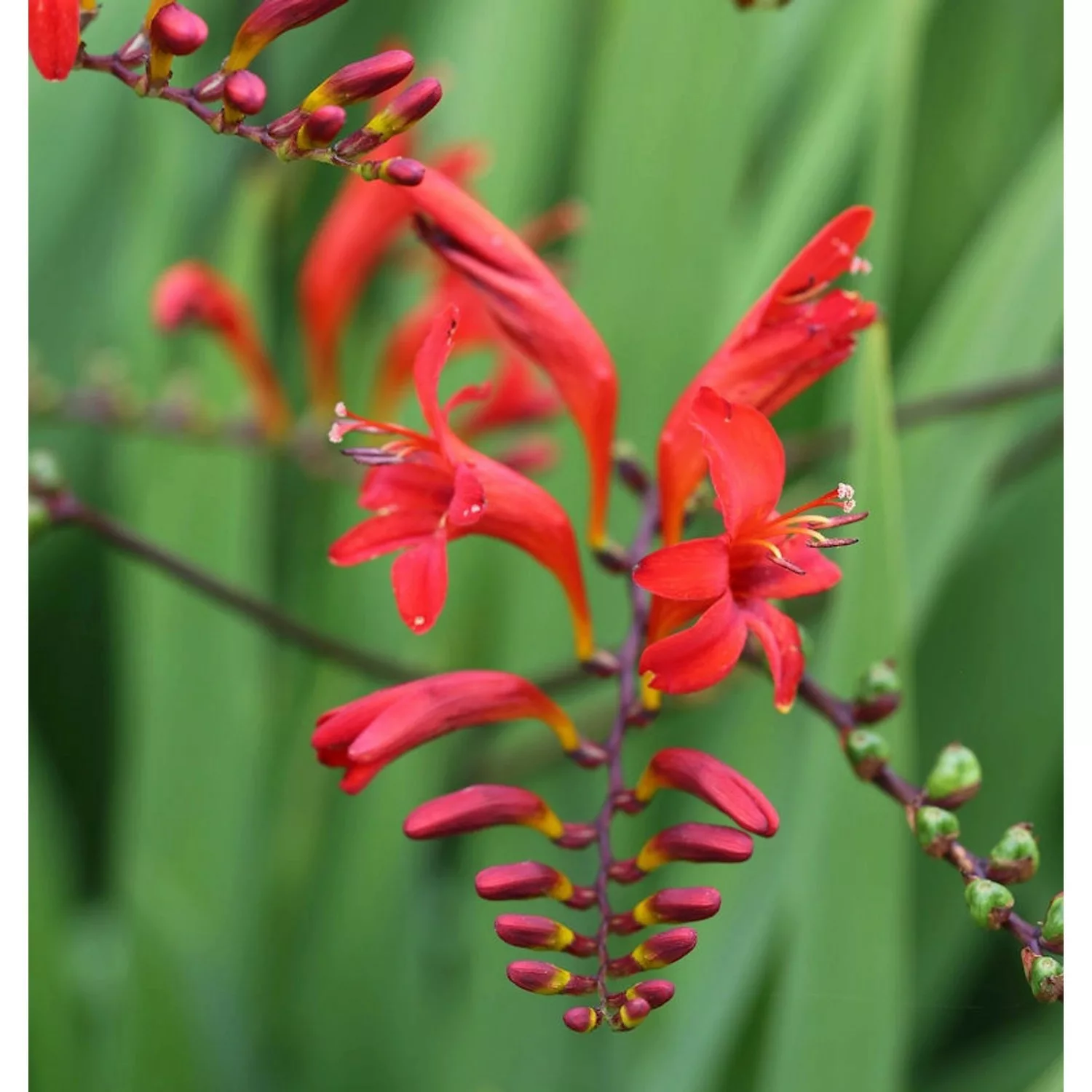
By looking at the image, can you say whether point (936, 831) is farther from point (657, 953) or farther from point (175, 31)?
point (175, 31)


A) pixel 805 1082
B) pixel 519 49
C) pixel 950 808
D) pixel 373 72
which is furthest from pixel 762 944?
pixel 519 49

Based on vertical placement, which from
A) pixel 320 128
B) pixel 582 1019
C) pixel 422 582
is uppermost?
pixel 320 128

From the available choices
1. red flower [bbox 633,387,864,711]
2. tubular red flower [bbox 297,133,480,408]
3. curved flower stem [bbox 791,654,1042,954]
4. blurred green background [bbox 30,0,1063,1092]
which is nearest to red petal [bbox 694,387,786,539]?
red flower [bbox 633,387,864,711]

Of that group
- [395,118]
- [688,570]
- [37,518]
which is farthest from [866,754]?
[37,518]

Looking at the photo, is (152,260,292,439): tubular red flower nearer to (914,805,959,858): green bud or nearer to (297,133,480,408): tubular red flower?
(297,133,480,408): tubular red flower

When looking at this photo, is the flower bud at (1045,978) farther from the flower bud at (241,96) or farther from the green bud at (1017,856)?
the flower bud at (241,96)

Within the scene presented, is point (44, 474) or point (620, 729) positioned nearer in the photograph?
point (620, 729)

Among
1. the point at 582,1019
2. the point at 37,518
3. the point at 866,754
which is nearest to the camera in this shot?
the point at 582,1019
